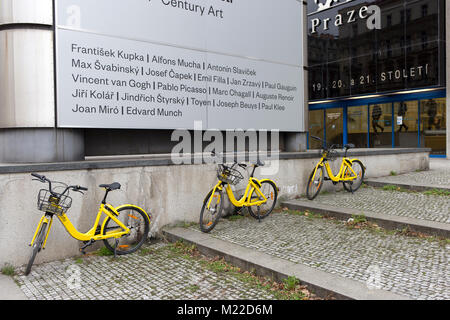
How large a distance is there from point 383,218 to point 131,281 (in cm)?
366

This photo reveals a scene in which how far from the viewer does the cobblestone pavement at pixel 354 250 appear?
11.2 feet

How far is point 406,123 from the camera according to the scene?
16016 millimetres

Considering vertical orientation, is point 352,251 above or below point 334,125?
below

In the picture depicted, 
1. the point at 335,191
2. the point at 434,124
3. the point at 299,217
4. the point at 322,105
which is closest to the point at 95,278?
the point at 299,217

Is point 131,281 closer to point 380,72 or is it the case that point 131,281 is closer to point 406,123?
point 380,72

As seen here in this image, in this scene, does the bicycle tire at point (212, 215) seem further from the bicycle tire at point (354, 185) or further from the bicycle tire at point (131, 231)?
the bicycle tire at point (354, 185)

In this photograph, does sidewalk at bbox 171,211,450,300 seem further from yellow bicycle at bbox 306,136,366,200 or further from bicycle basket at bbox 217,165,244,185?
yellow bicycle at bbox 306,136,366,200

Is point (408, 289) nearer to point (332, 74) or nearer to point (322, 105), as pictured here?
point (332, 74)

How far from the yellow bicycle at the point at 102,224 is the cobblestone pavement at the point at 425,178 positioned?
19.8 ft

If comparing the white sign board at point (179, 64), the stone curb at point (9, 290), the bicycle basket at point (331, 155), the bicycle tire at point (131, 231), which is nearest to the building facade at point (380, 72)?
the white sign board at point (179, 64)

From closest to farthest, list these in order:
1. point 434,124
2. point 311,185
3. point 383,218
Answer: point 383,218 < point 311,185 < point 434,124

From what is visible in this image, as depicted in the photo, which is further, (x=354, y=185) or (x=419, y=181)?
(x=419, y=181)

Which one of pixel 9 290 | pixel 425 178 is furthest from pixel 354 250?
pixel 425 178

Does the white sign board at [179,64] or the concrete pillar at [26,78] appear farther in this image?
the white sign board at [179,64]
